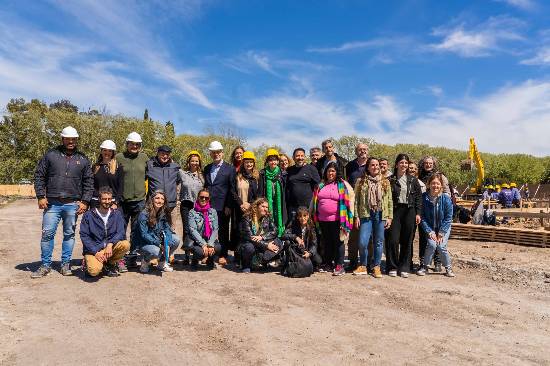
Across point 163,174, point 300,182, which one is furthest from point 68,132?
point 300,182

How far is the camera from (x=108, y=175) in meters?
6.36

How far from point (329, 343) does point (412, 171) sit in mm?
3881

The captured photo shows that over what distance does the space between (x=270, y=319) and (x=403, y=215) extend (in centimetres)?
315

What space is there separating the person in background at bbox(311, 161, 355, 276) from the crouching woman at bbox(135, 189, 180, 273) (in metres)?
2.35

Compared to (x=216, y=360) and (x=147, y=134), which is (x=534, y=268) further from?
(x=147, y=134)

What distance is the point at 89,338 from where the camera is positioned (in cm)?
376

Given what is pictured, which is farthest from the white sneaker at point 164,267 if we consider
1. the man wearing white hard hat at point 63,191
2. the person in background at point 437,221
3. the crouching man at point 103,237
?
the person in background at point 437,221

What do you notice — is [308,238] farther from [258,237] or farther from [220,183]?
[220,183]

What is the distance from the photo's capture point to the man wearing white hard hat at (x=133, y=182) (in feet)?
21.2

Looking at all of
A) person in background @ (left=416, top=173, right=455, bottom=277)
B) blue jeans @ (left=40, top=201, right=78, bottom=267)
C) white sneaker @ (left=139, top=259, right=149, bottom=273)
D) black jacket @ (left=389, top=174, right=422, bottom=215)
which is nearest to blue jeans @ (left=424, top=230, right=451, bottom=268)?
person in background @ (left=416, top=173, right=455, bottom=277)

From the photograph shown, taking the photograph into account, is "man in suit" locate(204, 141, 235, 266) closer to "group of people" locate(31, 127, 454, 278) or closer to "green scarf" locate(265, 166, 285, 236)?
"group of people" locate(31, 127, 454, 278)

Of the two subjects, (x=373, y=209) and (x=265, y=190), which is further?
(x=265, y=190)

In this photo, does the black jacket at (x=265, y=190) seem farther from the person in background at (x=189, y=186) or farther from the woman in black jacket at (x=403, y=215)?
the woman in black jacket at (x=403, y=215)

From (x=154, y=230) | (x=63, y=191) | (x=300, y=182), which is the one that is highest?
(x=300, y=182)
